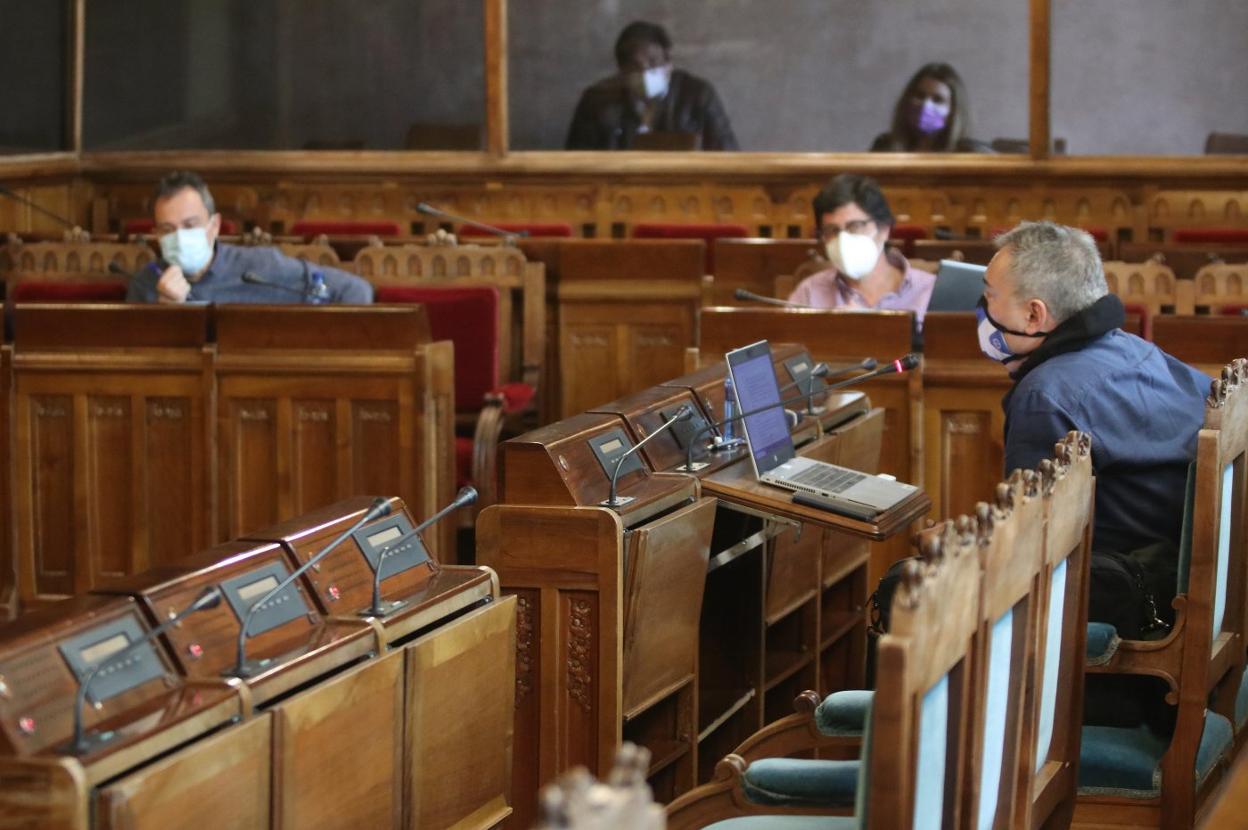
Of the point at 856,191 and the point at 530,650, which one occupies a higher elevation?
the point at 856,191

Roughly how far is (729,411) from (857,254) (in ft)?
5.57

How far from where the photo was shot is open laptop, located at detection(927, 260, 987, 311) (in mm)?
4867

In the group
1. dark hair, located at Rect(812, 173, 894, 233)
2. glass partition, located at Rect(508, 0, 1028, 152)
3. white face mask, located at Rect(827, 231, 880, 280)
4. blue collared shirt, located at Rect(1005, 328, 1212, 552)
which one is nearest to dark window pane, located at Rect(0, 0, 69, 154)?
glass partition, located at Rect(508, 0, 1028, 152)

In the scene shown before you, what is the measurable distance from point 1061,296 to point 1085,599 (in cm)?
74

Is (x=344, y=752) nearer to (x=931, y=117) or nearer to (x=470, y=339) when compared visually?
(x=470, y=339)

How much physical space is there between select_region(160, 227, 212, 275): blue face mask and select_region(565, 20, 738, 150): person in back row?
383 cm

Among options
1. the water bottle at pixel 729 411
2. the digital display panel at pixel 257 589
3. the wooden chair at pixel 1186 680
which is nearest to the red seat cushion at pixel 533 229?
the water bottle at pixel 729 411

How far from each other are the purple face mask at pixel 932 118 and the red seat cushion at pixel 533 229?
6.26ft

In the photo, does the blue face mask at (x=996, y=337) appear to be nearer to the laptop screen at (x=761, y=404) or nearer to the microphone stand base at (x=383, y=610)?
the laptop screen at (x=761, y=404)

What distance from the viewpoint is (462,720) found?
2.54 m

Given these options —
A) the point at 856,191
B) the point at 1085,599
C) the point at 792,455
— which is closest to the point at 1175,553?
the point at 1085,599

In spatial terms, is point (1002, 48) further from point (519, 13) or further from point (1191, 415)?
point (1191, 415)

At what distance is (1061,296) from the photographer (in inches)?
128

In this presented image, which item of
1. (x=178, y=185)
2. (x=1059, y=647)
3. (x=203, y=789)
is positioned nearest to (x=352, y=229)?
(x=178, y=185)
